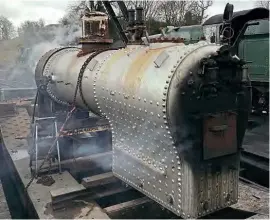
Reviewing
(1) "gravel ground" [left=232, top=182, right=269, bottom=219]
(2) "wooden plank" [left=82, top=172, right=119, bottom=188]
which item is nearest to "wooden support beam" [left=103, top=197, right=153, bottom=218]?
(2) "wooden plank" [left=82, top=172, right=119, bottom=188]

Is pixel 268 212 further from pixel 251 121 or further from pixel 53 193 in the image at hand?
pixel 251 121

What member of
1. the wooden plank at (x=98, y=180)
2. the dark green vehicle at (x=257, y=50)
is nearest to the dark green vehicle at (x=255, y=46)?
the dark green vehicle at (x=257, y=50)

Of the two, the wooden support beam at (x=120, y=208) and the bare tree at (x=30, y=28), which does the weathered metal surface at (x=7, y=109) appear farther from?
the wooden support beam at (x=120, y=208)

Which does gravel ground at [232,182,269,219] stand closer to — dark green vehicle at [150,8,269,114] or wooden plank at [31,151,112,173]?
wooden plank at [31,151,112,173]

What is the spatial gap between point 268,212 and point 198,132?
1.41m

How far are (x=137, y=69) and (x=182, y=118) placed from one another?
1.97ft

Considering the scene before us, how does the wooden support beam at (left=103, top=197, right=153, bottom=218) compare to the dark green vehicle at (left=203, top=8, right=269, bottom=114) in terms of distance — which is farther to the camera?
the dark green vehicle at (left=203, top=8, right=269, bottom=114)

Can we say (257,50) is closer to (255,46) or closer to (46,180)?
(255,46)

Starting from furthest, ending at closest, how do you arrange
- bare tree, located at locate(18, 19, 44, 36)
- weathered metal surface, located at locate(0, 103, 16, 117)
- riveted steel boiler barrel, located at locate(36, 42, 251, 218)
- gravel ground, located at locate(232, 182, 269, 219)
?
bare tree, located at locate(18, 19, 44, 36) → weathered metal surface, located at locate(0, 103, 16, 117) → gravel ground, located at locate(232, 182, 269, 219) → riveted steel boiler barrel, located at locate(36, 42, 251, 218)

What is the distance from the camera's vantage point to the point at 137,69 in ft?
8.91

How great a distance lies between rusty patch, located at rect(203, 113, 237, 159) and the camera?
8.13 feet

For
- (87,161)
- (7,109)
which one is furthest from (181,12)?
(87,161)

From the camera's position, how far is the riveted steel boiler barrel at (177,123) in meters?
2.37

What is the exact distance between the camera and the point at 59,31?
8086mm
